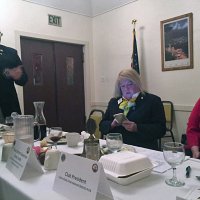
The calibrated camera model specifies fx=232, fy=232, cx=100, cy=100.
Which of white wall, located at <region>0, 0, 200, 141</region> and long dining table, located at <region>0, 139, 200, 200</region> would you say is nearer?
long dining table, located at <region>0, 139, 200, 200</region>

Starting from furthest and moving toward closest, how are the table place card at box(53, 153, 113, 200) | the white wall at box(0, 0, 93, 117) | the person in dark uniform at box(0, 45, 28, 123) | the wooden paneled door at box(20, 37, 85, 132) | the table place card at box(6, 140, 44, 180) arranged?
the wooden paneled door at box(20, 37, 85, 132), the white wall at box(0, 0, 93, 117), the person in dark uniform at box(0, 45, 28, 123), the table place card at box(6, 140, 44, 180), the table place card at box(53, 153, 113, 200)

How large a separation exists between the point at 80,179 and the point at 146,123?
1.26 metres

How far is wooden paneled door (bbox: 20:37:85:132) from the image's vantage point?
373 centimetres

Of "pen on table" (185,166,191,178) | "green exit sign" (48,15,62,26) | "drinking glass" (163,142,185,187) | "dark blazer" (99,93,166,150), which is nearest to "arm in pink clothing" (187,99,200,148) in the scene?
"dark blazer" (99,93,166,150)

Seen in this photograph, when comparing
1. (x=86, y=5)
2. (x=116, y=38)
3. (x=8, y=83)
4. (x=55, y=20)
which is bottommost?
(x=8, y=83)

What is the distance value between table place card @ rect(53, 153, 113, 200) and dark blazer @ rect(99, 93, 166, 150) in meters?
1.09

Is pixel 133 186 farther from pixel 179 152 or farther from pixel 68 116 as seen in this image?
pixel 68 116

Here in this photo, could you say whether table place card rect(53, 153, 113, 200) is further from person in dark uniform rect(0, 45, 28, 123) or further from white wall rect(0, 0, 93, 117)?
white wall rect(0, 0, 93, 117)

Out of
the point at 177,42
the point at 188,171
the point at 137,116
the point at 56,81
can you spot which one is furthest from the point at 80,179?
the point at 56,81

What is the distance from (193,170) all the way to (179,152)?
193mm

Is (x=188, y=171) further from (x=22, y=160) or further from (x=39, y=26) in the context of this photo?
(x=39, y=26)

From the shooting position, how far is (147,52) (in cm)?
365

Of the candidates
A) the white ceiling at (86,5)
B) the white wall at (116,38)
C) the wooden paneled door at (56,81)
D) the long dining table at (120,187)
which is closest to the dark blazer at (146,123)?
the long dining table at (120,187)

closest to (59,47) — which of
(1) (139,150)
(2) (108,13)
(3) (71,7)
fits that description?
(3) (71,7)
